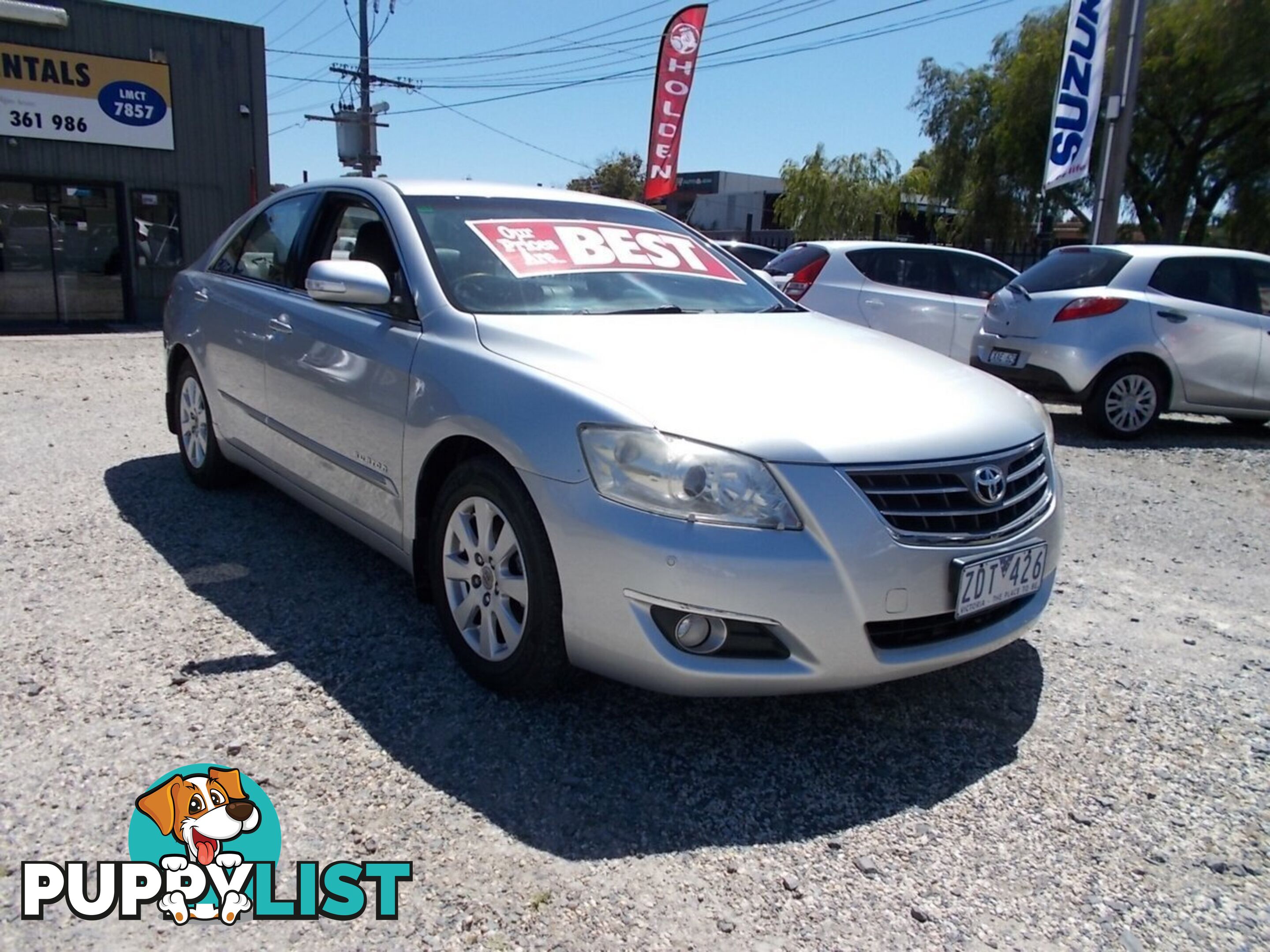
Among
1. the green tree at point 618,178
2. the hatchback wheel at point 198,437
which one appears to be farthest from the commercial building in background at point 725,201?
the hatchback wheel at point 198,437

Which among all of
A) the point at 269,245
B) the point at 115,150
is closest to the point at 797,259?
the point at 269,245

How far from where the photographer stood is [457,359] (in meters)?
3.05

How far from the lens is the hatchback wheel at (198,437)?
5.00m

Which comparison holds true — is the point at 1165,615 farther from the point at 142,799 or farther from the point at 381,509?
the point at 142,799

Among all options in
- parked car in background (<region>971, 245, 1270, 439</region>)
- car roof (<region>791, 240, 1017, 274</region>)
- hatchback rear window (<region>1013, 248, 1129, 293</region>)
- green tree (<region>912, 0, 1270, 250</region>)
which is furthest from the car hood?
green tree (<region>912, 0, 1270, 250</region>)

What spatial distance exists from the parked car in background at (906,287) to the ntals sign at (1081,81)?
11.0ft

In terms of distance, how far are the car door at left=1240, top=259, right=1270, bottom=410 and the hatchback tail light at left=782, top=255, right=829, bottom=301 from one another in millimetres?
3628

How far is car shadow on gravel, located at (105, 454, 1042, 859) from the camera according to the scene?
2.49 meters

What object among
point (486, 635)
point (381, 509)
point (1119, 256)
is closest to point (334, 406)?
point (381, 509)

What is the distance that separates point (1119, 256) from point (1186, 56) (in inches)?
684

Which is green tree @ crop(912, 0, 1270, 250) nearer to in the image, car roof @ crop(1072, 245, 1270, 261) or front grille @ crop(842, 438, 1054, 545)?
car roof @ crop(1072, 245, 1270, 261)

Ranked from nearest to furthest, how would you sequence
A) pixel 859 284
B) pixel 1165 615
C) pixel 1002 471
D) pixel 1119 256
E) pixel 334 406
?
pixel 1002 471
pixel 334 406
pixel 1165 615
pixel 1119 256
pixel 859 284

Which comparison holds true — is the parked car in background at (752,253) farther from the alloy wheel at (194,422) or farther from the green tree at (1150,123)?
the alloy wheel at (194,422)

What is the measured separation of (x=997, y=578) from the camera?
277 centimetres
